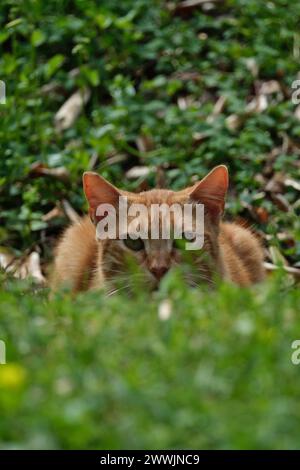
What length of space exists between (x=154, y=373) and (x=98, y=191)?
116 inches

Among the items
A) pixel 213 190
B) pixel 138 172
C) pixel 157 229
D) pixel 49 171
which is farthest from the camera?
pixel 138 172

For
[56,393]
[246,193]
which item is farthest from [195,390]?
[246,193]

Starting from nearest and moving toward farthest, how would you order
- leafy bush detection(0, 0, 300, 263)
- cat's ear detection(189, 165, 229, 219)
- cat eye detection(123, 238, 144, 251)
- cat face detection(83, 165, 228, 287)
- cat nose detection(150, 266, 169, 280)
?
cat nose detection(150, 266, 169, 280), cat face detection(83, 165, 228, 287), cat eye detection(123, 238, 144, 251), cat's ear detection(189, 165, 229, 219), leafy bush detection(0, 0, 300, 263)

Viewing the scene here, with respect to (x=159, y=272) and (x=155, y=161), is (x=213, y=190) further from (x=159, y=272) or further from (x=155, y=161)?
(x=155, y=161)

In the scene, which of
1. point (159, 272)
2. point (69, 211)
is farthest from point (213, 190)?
point (69, 211)

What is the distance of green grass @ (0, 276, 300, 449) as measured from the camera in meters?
3.21

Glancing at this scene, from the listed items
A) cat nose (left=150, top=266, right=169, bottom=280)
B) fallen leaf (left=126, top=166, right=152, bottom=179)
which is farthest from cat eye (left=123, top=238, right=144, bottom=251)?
fallen leaf (left=126, top=166, right=152, bottom=179)

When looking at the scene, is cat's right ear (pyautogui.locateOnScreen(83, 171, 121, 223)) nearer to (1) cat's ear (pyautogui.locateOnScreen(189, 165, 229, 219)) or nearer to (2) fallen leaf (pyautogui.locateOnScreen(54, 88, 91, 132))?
(1) cat's ear (pyautogui.locateOnScreen(189, 165, 229, 219))

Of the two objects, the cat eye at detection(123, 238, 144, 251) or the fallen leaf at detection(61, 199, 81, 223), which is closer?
the cat eye at detection(123, 238, 144, 251)

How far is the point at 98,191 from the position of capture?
21.3 ft

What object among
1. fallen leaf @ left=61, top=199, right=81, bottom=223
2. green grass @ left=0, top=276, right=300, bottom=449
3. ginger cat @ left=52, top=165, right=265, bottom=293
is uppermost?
Result: green grass @ left=0, top=276, right=300, bottom=449

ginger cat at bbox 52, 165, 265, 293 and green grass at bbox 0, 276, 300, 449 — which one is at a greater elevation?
green grass at bbox 0, 276, 300, 449

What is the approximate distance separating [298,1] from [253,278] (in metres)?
4.35

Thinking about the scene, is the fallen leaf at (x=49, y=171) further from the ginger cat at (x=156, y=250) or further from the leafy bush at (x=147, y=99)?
the ginger cat at (x=156, y=250)
